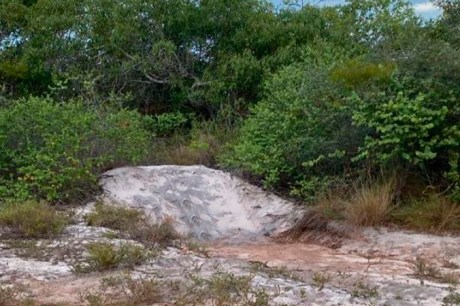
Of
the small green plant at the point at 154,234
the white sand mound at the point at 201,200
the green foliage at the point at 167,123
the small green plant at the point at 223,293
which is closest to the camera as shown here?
the small green plant at the point at 223,293

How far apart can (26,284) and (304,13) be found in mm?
8917

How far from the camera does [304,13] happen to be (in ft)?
43.2

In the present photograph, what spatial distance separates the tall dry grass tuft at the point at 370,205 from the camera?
25.4ft

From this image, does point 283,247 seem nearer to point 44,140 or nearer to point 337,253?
point 337,253

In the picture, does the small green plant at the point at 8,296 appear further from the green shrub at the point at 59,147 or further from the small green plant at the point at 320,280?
the green shrub at the point at 59,147

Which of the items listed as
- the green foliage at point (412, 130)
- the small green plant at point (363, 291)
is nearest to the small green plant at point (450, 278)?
the small green plant at point (363, 291)

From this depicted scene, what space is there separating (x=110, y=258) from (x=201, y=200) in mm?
3132

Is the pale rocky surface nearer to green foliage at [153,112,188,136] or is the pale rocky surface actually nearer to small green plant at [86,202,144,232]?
small green plant at [86,202,144,232]

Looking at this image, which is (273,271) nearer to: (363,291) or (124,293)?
(363,291)

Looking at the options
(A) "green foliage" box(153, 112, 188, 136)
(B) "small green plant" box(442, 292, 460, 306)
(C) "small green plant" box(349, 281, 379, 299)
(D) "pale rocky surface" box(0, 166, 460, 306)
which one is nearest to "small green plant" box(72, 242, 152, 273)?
(D) "pale rocky surface" box(0, 166, 460, 306)

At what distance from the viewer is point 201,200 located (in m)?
8.95

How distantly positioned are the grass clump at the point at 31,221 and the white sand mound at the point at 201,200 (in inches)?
48.3

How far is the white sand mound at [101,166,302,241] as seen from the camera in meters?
8.50

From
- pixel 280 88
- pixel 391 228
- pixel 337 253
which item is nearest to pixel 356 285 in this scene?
pixel 337 253
